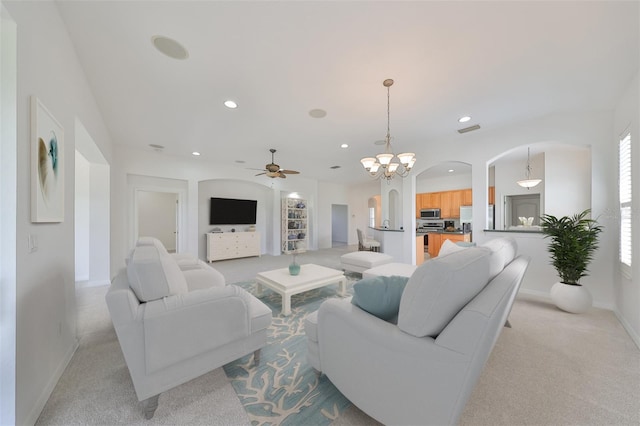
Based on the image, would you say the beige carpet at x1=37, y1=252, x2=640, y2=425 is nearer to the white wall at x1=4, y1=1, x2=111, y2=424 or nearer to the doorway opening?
the white wall at x1=4, y1=1, x2=111, y2=424

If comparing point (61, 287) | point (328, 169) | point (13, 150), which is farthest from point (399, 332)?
point (328, 169)

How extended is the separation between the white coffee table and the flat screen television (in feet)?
12.6

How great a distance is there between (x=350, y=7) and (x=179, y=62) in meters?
1.73

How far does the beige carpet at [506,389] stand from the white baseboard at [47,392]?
3 centimetres

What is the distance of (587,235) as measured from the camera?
270 centimetres

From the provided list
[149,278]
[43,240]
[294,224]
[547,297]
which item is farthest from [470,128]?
[294,224]

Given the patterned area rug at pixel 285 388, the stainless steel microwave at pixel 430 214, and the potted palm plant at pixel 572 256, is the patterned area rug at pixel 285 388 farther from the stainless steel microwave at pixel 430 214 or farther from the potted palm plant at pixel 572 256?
the stainless steel microwave at pixel 430 214

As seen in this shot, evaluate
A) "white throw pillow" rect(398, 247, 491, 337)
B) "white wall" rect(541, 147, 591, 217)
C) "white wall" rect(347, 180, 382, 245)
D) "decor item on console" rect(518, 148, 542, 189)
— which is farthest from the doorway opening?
"white throw pillow" rect(398, 247, 491, 337)

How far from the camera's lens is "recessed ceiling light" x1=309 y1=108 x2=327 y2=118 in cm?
312

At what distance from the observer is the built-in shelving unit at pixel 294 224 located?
23.8ft

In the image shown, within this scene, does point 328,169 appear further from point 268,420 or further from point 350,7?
point 268,420

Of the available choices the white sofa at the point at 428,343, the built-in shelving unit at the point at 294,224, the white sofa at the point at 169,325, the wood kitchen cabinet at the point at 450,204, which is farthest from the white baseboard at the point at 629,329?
the built-in shelving unit at the point at 294,224

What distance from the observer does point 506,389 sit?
1.58 meters

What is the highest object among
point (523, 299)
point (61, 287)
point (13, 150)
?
point (13, 150)
